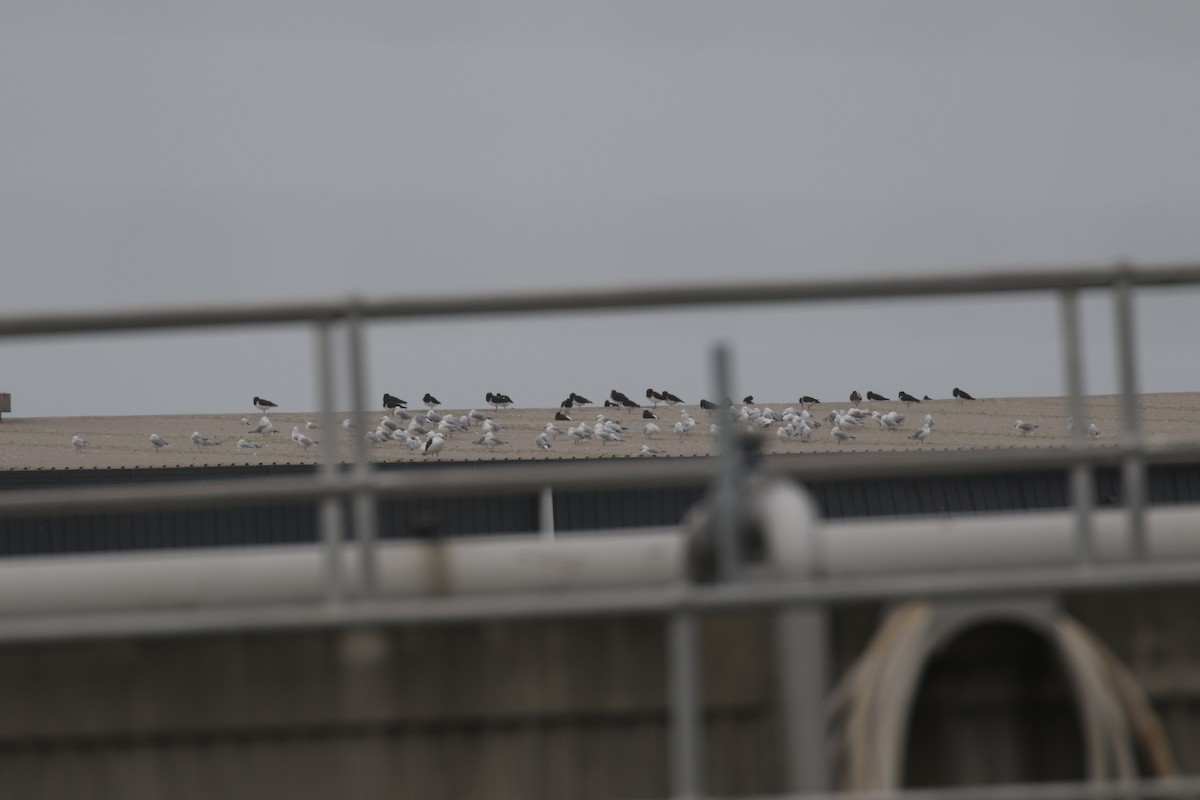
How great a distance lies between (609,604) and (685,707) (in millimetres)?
336

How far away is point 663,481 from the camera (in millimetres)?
3943

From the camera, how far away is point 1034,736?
4.12 meters

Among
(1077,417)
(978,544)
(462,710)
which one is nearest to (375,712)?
(462,710)

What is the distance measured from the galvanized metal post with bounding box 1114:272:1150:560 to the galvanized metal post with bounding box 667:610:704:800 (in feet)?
4.29

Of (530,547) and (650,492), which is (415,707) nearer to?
(530,547)

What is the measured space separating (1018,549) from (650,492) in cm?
1809

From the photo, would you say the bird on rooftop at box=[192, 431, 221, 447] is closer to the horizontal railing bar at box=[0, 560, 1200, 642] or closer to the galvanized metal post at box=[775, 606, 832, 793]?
the horizontal railing bar at box=[0, 560, 1200, 642]

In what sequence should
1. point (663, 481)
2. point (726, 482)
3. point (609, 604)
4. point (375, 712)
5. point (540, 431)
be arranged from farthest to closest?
1. point (540, 431)
2. point (375, 712)
3. point (663, 481)
4. point (726, 482)
5. point (609, 604)

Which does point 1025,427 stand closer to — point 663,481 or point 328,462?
point 663,481

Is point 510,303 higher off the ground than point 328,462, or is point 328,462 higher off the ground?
point 510,303

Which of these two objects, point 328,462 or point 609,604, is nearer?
point 609,604

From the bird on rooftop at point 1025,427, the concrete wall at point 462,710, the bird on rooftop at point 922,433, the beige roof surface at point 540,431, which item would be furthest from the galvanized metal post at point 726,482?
the bird on rooftop at point 922,433

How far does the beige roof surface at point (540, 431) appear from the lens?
24.7 meters

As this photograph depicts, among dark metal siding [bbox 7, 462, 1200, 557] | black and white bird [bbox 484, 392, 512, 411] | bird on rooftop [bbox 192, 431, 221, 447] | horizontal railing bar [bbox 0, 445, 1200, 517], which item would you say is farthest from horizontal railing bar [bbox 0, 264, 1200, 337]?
black and white bird [bbox 484, 392, 512, 411]
